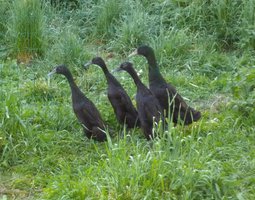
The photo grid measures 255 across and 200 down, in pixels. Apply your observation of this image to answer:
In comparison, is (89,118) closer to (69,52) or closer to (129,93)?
(129,93)

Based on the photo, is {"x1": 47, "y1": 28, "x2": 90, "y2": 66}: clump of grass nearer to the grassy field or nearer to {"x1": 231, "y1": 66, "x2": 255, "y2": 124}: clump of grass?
the grassy field

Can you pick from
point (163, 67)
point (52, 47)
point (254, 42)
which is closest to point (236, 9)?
point (254, 42)

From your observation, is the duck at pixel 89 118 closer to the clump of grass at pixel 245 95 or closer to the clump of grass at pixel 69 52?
the clump of grass at pixel 245 95

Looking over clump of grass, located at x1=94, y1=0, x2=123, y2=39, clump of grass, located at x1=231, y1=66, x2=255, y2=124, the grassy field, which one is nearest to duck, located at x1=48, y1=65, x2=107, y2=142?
the grassy field

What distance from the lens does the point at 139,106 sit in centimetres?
687

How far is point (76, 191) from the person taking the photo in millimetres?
5441

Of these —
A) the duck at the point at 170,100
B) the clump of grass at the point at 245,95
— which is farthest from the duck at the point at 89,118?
the clump of grass at the point at 245,95

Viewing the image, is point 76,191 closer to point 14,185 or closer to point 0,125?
point 14,185

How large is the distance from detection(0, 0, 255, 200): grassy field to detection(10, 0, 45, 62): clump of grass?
1 cm

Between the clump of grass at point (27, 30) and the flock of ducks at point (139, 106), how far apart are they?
2088mm

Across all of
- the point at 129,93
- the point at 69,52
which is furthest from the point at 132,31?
the point at 129,93

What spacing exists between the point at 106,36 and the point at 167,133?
455cm

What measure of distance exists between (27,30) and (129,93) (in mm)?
1941

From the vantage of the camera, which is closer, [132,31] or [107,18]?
[132,31]
